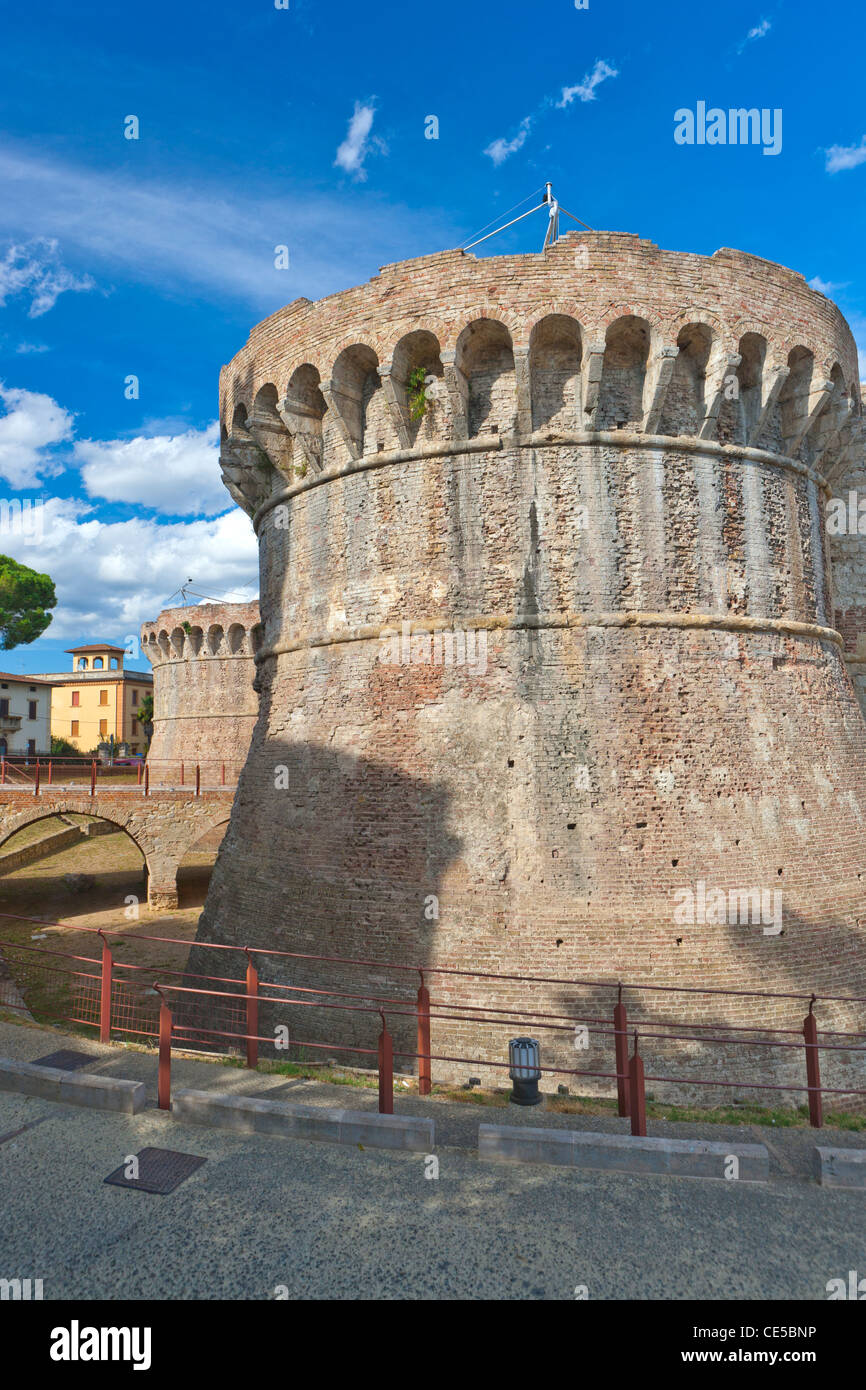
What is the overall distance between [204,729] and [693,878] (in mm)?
29081

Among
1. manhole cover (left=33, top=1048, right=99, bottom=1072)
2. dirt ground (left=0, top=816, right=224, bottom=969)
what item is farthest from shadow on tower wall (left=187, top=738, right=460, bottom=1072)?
dirt ground (left=0, top=816, right=224, bottom=969)

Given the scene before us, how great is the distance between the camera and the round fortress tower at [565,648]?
30.1 ft

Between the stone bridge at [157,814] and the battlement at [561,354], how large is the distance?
1275cm

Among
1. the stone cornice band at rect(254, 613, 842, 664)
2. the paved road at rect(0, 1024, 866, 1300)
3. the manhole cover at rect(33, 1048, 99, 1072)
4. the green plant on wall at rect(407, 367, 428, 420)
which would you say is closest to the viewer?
the paved road at rect(0, 1024, 866, 1300)

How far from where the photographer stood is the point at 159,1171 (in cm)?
478

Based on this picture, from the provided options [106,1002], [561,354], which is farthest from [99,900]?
[561,354]

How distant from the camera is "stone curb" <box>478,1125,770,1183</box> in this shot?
489 centimetres

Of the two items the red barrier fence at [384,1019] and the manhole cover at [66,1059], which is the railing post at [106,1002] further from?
the manhole cover at [66,1059]

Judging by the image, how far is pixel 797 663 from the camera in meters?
11.0

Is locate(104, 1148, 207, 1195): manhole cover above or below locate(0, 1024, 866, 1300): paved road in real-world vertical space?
above

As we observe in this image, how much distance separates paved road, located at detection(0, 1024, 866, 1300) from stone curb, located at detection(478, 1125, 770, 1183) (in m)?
0.10

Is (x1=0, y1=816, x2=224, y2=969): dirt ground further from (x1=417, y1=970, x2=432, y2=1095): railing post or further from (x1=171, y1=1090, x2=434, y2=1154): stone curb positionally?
(x1=171, y1=1090, x2=434, y2=1154): stone curb

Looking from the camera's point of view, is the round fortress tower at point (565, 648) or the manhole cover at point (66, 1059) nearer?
the manhole cover at point (66, 1059)

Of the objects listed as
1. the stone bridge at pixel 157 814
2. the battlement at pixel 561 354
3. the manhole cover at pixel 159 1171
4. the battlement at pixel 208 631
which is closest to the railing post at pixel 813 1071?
the manhole cover at pixel 159 1171
